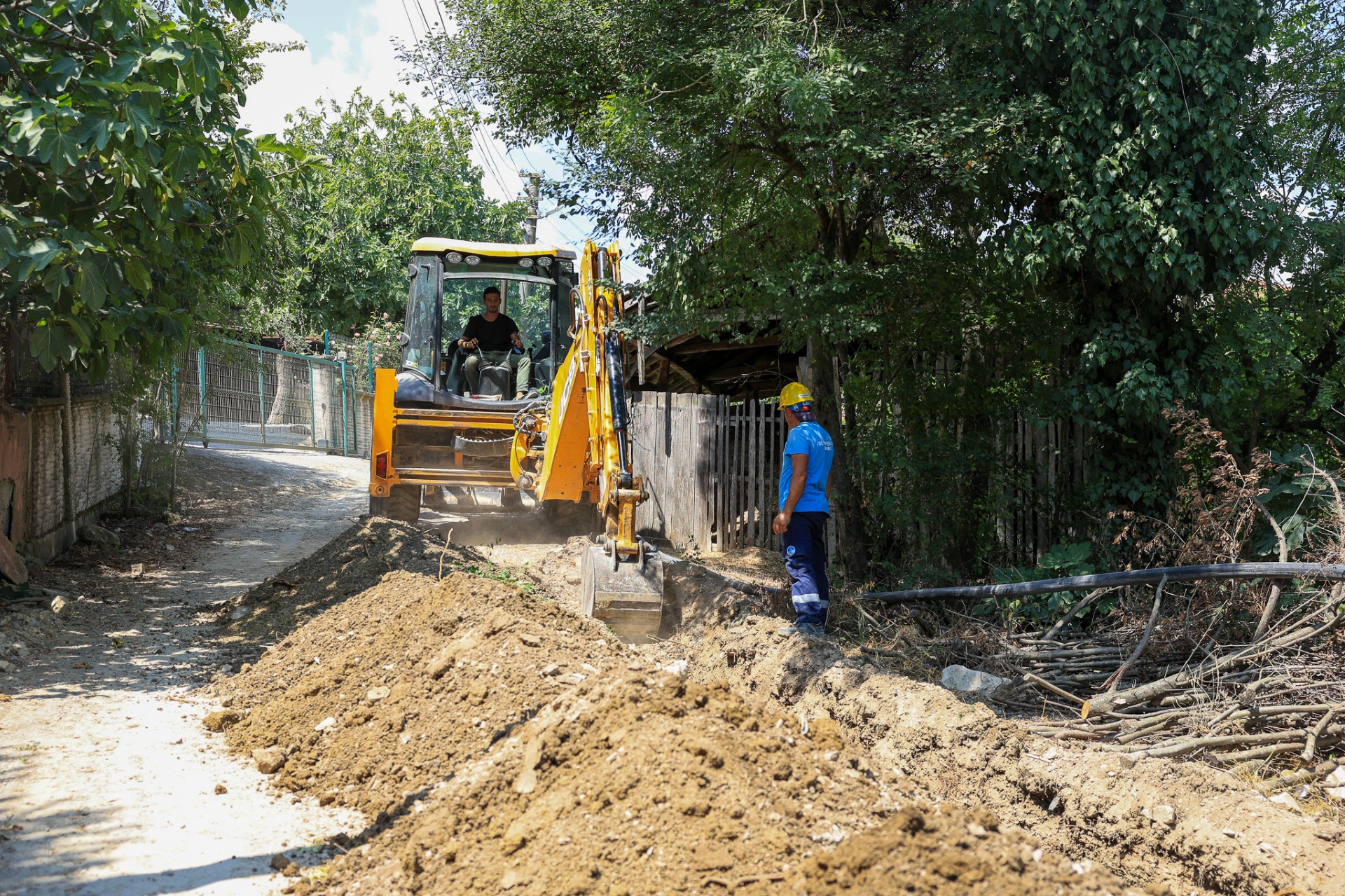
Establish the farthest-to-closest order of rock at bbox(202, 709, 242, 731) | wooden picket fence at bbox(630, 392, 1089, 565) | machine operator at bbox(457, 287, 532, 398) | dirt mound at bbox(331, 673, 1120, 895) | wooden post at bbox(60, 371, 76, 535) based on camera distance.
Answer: wooden picket fence at bbox(630, 392, 1089, 565) < machine operator at bbox(457, 287, 532, 398) < wooden post at bbox(60, 371, 76, 535) < rock at bbox(202, 709, 242, 731) < dirt mound at bbox(331, 673, 1120, 895)

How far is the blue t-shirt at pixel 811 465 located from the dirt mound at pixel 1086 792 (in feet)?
4.46

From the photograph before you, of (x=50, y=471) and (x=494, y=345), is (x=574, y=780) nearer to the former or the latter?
(x=494, y=345)

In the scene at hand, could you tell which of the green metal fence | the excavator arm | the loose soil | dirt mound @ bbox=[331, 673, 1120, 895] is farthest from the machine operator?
the green metal fence

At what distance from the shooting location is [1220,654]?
5.90m

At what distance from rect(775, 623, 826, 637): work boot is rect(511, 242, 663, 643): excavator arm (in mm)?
876

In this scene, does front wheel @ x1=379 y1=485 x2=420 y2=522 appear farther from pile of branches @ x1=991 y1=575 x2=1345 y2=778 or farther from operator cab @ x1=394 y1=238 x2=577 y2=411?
pile of branches @ x1=991 y1=575 x2=1345 y2=778

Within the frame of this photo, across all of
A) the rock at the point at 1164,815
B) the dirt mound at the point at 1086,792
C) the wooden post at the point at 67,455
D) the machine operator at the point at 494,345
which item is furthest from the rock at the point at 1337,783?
the wooden post at the point at 67,455

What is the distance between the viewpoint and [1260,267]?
310 inches

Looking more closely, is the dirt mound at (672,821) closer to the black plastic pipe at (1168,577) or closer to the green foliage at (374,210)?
the black plastic pipe at (1168,577)

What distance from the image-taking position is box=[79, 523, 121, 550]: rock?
11.4m

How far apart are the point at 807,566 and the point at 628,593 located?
1.27m

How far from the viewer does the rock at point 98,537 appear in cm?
1142

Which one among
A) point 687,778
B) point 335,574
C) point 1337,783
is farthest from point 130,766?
point 1337,783

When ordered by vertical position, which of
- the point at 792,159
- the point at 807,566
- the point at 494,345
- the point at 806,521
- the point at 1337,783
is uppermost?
the point at 792,159
